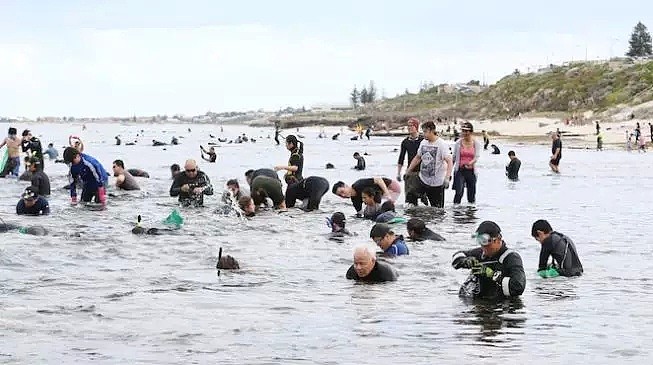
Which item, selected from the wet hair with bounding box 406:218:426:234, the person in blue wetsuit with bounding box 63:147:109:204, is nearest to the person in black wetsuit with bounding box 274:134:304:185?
the person in blue wetsuit with bounding box 63:147:109:204

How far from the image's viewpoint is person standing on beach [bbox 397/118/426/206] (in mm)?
20922

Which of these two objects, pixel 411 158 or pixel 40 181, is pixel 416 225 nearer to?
pixel 411 158

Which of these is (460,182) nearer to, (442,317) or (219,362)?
(442,317)

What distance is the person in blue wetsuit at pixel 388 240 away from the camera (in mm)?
15141

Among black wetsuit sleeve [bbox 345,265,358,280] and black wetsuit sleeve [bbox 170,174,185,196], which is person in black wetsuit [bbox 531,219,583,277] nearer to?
black wetsuit sleeve [bbox 345,265,358,280]

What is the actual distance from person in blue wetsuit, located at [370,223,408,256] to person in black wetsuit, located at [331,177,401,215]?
4121 millimetres

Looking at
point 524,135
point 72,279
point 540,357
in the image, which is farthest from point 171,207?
point 524,135

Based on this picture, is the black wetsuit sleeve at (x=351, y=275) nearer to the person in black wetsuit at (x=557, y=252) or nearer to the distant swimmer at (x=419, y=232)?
the person in black wetsuit at (x=557, y=252)

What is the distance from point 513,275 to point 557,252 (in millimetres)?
2375

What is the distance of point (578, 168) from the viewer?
145 feet

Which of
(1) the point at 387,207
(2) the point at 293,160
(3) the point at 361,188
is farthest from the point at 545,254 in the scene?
(2) the point at 293,160

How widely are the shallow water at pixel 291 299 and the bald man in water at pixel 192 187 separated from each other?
122 cm

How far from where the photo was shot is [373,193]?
19.7 metres

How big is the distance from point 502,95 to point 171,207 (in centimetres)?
12586
